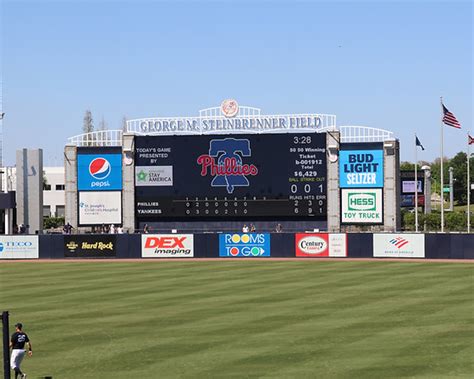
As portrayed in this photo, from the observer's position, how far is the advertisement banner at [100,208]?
6444 cm

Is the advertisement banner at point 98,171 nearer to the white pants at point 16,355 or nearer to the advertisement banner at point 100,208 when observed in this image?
the advertisement banner at point 100,208

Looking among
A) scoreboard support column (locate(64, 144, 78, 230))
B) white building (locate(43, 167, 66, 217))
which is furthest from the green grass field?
white building (locate(43, 167, 66, 217))

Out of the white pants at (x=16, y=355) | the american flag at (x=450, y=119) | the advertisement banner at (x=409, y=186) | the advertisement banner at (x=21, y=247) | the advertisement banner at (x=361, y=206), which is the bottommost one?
the white pants at (x=16, y=355)

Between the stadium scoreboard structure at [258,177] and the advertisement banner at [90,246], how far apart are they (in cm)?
473

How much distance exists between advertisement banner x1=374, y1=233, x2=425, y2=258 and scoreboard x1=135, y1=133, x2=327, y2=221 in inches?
274

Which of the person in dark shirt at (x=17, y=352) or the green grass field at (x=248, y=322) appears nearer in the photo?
the person in dark shirt at (x=17, y=352)

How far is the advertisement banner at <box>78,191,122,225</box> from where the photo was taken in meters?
64.4

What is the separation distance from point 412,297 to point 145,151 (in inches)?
1303

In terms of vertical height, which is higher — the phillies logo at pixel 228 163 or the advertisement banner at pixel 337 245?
the phillies logo at pixel 228 163

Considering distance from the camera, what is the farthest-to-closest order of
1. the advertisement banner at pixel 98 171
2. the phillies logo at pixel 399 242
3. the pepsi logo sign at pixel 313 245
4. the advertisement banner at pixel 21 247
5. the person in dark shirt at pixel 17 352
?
the advertisement banner at pixel 98 171
the advertisement banner at pixel 21 247
the pepsi logo sign at pixel 313 245
the phillies logo at pixel 399 242
the person in dark shirt at pixel 17 352

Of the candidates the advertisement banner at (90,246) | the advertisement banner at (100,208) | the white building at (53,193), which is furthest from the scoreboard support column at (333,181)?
the white building at (53,193)

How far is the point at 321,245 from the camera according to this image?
5650 centimetres

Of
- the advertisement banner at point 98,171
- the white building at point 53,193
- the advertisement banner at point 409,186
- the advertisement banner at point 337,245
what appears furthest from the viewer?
the white building at point 53,193

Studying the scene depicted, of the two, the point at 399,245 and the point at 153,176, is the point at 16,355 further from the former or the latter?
the point at 153,176
